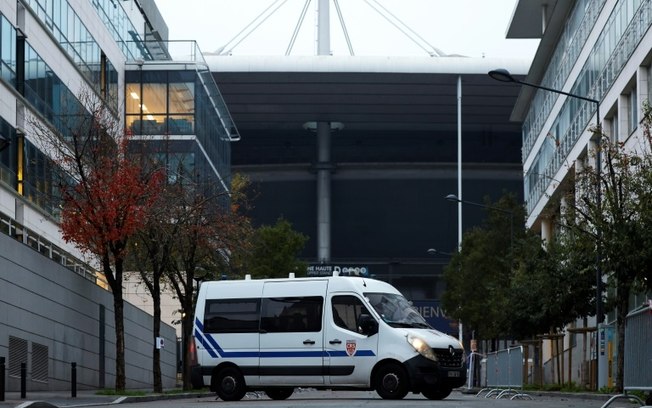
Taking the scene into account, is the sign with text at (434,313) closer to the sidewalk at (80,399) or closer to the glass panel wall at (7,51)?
the glass panel wall at (7,51)

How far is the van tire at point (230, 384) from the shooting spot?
27.0 meters

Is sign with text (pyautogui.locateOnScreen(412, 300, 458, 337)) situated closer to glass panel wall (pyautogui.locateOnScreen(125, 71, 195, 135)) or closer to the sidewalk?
glass panel wall (pyautogui.locateOnScreen(125, 71, 195, 135))

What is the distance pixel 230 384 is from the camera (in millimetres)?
27094

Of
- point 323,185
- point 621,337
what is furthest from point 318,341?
point 323,185

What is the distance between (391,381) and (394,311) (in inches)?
62.6

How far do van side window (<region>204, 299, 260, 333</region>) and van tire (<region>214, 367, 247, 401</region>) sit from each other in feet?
2.77

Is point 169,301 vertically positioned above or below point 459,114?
below

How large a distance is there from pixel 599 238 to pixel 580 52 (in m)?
25.4

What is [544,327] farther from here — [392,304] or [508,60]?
[508,60]

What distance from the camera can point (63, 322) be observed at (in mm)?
39312

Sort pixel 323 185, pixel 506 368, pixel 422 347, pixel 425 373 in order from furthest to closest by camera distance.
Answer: pixel 323 185 → pixel 506 368 → pixel 422 347 → pixel 425 373

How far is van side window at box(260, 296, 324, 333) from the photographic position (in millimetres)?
26500

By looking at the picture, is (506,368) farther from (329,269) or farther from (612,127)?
(329,269)

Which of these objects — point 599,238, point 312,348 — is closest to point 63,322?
point 312,348
